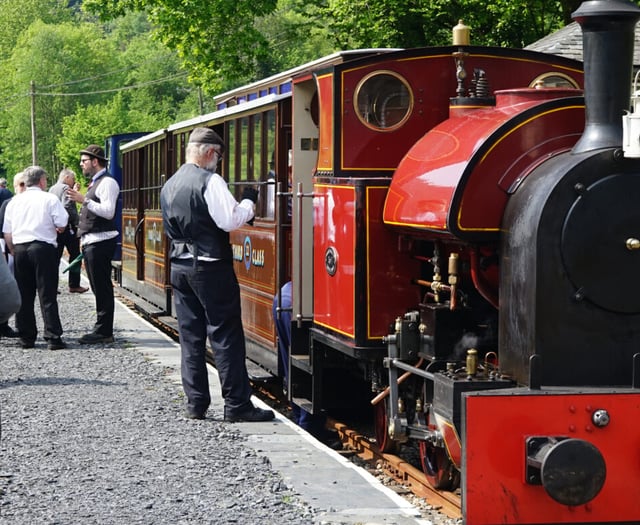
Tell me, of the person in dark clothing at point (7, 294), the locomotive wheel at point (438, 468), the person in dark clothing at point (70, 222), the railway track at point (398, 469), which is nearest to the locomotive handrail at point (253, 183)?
the railway track at point (398, 469)

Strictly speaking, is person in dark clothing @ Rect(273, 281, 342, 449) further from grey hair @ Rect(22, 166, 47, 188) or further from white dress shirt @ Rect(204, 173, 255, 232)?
grey hair @ Rect(22, 166, 47, 188)

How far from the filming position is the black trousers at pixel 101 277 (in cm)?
1205

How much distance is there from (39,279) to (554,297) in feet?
24.0

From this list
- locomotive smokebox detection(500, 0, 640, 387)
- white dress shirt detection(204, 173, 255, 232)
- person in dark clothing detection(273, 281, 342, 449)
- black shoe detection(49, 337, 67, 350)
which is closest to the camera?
locomotive smokebox detection(500, 0, 640, 387)

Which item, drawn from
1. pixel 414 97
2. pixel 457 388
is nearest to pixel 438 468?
pixel 457 388

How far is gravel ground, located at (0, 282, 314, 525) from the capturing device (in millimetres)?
5586

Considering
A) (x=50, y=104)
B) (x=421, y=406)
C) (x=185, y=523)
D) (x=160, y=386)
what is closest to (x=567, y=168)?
A: (x=421, y=406)

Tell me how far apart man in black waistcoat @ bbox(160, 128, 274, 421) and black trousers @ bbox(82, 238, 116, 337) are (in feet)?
14.0

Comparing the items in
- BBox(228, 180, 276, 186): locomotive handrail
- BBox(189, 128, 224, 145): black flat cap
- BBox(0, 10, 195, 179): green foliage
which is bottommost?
BBox(228, 180, 276, 186): locomotive handrail

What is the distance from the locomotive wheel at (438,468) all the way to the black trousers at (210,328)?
1.43 m

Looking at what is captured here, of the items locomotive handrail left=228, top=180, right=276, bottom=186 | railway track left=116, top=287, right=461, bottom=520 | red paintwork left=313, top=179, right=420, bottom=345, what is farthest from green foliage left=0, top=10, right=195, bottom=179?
red paintwork left=313, top=179, right=420, bottom=345

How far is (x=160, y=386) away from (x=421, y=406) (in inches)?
126

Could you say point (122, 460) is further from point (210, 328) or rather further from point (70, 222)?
point (70, 222)

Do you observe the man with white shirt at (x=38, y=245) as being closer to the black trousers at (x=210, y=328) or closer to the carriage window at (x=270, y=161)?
the carriage window at (x=270, y=161)
